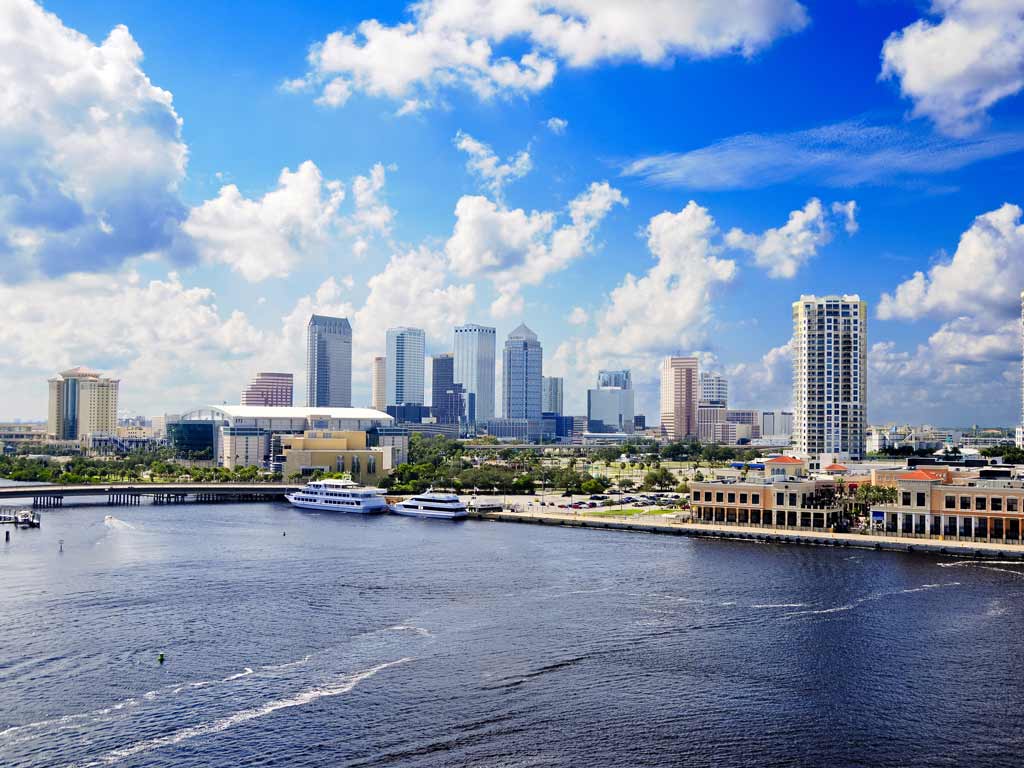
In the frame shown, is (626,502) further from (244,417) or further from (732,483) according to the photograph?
(244,417)

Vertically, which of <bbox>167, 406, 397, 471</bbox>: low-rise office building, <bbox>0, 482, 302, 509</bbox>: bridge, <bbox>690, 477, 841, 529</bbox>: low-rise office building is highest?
<bbox>167, 406, 397, 471</bbox>: low-rise office building

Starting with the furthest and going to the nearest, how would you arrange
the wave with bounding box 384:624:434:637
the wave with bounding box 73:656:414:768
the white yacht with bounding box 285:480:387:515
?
1. the white yacht with bounding box 285:480:387:515
2. the wave with bounding box 384:624:434:637
3. the wave with bounding box 73:656:414:768

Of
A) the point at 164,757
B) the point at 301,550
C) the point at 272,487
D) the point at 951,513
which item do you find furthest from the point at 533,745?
the point at 272,487

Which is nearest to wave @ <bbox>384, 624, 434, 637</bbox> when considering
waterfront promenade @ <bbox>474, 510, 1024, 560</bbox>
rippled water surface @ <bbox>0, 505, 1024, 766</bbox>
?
rippled water surface @ <bbox>0, 505, 1024, 766</bbox>

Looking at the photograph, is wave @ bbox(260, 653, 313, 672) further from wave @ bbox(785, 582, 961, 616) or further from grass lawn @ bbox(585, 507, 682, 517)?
grass lawn @ bbox(585, 507, 682, 517)

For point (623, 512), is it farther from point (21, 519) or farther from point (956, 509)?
point (21, 519)

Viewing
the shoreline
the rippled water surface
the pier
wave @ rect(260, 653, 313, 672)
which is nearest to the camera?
the rippled water surface

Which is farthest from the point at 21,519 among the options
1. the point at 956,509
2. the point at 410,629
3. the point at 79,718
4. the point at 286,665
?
the point at 956,509
